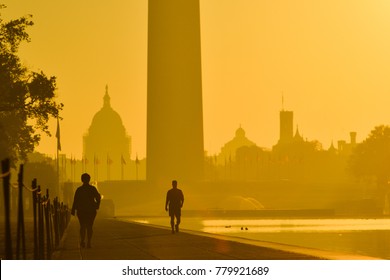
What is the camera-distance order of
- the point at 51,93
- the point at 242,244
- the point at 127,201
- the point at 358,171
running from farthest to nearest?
the point at 127,201 < the point at 358,171 < the point at 51,93 < the point at 242,244

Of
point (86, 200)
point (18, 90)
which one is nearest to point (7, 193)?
point (86, 200)

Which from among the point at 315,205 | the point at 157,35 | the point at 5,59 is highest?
the point at 157,35

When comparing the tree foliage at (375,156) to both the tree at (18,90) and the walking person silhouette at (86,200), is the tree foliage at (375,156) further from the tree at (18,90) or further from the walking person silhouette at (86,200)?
the walking person silhouette at (86,200)

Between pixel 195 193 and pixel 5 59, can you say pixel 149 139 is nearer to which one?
pixel 195 193

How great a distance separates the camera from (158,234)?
3794 cm

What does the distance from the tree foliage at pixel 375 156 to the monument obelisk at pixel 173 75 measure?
1967 centimetres

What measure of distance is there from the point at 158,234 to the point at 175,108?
107280 mm

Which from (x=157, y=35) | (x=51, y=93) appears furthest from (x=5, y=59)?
(x=157, y=35)

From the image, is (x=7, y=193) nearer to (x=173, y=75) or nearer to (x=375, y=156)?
(x=375, y=156)

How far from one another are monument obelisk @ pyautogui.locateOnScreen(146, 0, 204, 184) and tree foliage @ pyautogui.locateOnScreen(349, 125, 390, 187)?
1967cm

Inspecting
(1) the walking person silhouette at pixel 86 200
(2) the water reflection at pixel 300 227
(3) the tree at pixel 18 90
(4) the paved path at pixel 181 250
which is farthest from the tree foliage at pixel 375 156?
(1) the walking person silhouette at pixel 86 200

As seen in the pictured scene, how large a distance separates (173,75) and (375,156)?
25746mm

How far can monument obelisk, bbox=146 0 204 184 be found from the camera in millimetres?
144125

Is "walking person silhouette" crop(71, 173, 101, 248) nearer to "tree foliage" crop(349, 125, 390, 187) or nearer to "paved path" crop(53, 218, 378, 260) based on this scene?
"paved path" crop(53, 218, 378, 260)
